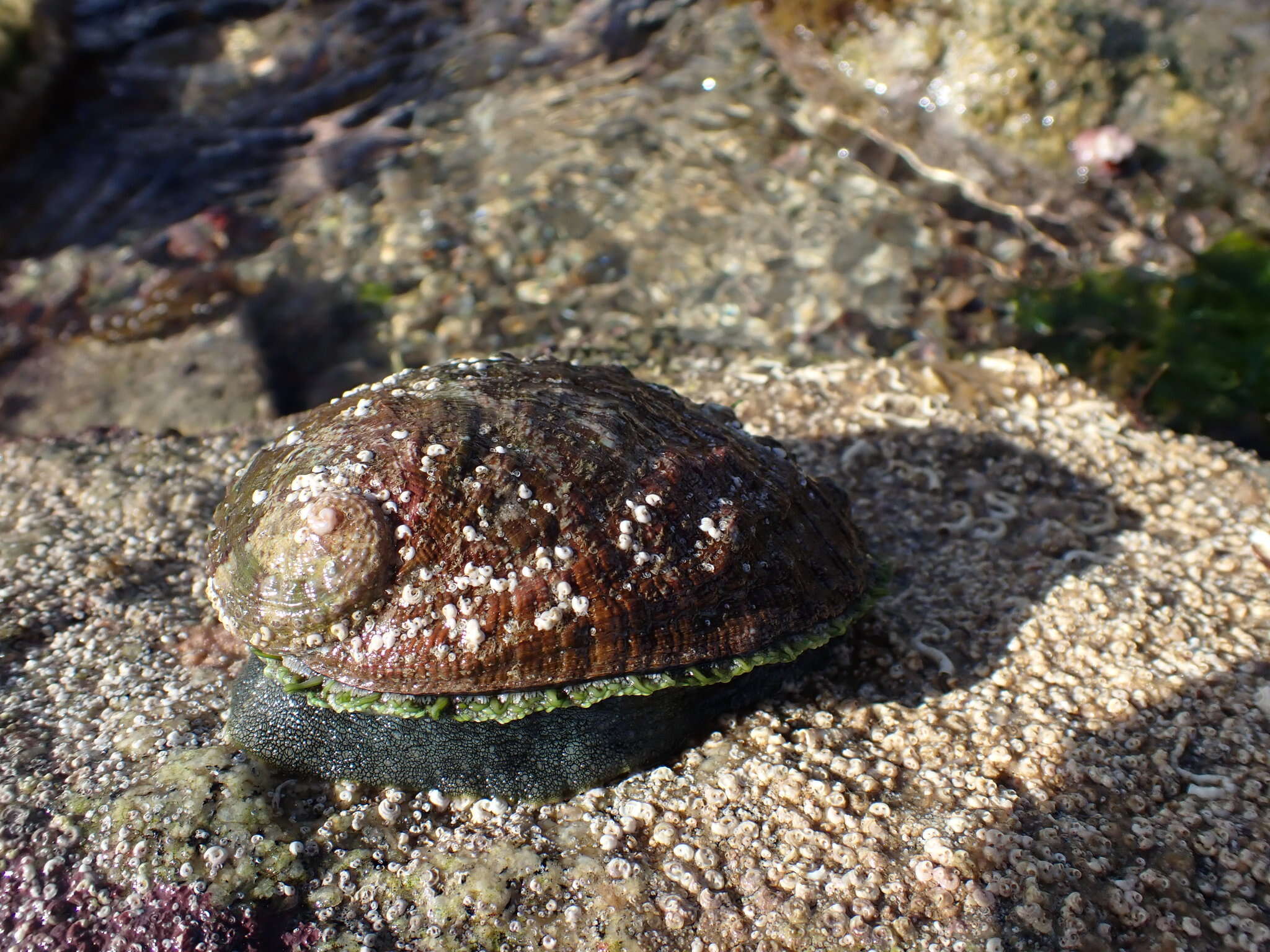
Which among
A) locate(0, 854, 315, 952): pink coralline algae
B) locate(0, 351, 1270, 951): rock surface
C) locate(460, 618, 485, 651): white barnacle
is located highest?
locate(460, 618, 485, 651): white barnacle

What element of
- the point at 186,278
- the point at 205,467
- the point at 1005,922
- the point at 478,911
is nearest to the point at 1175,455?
the point at 1005,922

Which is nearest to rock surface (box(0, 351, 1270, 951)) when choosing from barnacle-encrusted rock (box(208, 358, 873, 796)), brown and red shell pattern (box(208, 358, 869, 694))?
barnacle-encrusted rock (box(208, 358, 873, 796))

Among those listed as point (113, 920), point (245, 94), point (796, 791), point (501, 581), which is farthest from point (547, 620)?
point (245, 94)

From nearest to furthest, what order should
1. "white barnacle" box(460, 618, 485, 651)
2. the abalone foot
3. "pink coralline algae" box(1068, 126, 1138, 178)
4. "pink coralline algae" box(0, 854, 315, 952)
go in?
"pink coralline algae" box(0, 854, 315, 952), "white barnacle" box(460, 618, 485, 651), the abalone foot, "pink coralline algae" box(1068, 126, 1138, 178)

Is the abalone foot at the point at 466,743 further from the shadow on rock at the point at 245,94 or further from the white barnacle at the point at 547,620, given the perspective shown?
the shadow on rock at the point at 245,94

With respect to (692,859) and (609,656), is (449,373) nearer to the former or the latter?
(609,656)

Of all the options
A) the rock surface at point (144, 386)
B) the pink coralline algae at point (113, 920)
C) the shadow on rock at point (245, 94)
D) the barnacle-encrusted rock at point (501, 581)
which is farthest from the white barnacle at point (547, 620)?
the shadow on rock at point (245, 94)

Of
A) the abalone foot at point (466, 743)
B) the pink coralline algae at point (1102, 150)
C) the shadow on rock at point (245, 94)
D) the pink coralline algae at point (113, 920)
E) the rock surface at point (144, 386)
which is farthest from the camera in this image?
the shadow on rock at point (245, 94)

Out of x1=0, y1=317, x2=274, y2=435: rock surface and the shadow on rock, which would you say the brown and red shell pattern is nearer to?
x1=0, y1=317, x2=274, y2=435: rock surface
